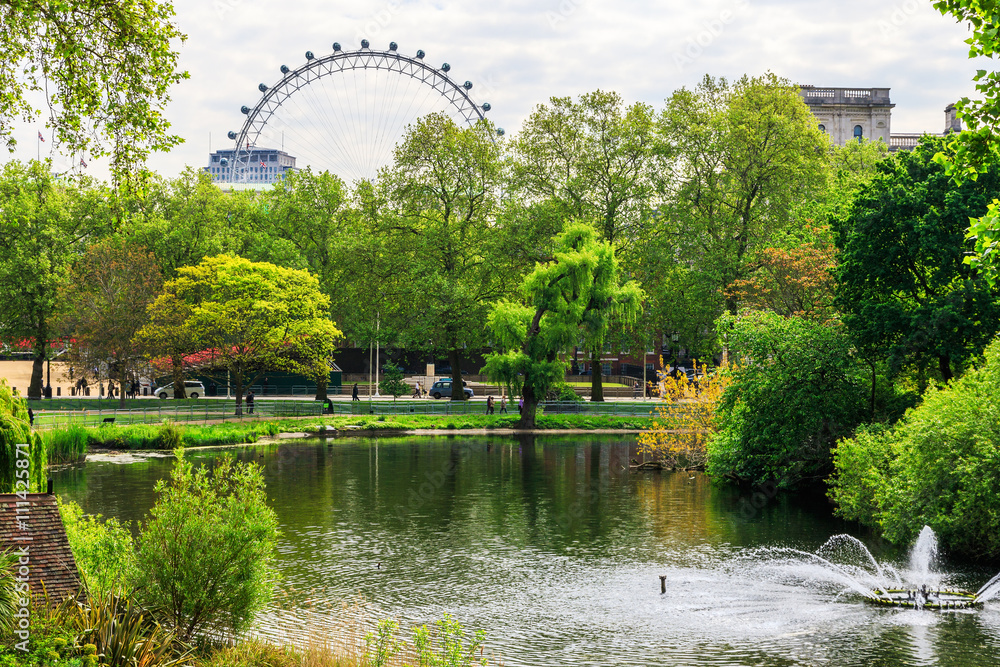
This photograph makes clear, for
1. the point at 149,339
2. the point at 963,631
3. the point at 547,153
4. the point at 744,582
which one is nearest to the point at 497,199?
the point at 547,153

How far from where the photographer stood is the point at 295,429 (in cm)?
5712

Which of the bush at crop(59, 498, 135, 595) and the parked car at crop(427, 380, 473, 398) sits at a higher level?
the parked car at crop(427, 380, 473, 398)

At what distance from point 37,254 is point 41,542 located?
6088 centimetres

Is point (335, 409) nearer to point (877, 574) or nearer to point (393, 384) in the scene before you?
point (393, 384)

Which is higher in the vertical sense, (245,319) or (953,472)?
(245,319)

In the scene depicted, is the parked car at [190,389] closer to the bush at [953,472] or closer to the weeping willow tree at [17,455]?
the weeping willow tree at [17,455]

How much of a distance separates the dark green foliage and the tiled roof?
27.2 m

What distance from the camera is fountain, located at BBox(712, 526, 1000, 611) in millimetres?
20703

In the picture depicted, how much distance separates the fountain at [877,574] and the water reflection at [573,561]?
552mm

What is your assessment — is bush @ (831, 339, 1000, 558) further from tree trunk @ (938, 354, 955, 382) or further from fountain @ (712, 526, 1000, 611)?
tree trunk @ (938, 354, 955, 382)

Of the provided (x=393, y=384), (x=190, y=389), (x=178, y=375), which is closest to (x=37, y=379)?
(x=178, y=375)

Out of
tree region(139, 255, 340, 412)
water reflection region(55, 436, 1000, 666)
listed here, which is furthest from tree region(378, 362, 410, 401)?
water reflection region(55, 436, 1000, 666)

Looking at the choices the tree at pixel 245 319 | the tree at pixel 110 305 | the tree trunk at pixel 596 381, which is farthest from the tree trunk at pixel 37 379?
the tree trunk at pixel 596 381

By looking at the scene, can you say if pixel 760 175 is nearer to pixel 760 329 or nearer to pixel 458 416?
pixel 458 416
